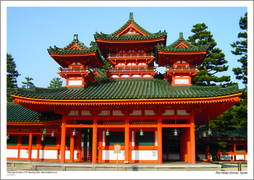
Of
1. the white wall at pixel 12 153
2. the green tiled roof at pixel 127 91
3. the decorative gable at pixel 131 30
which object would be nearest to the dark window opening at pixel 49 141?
the white wall at pixel 12 153

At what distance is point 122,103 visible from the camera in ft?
58.0

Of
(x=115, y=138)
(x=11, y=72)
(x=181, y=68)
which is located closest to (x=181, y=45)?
(x=181, y=68)

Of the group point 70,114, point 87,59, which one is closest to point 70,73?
point 87,59

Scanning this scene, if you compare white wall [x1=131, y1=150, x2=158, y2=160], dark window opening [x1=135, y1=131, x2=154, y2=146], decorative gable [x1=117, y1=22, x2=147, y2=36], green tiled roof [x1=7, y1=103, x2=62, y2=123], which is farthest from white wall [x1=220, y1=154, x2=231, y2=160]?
green tiled roof [x1=7, y1=103, x2=62, y2=123]

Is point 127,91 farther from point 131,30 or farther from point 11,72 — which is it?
point 11,72

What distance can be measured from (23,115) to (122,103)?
12.6 metres

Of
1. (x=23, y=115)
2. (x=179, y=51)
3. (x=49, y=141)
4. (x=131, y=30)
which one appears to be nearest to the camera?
(x=179, y=51)

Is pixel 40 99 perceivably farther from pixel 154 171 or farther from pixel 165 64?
pixel 165 64

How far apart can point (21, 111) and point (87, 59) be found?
399 inches

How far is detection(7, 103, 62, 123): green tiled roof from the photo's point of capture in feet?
74.1

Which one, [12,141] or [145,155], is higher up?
[12,141]

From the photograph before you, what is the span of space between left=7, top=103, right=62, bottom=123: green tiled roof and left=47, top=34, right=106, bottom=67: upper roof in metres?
5.40

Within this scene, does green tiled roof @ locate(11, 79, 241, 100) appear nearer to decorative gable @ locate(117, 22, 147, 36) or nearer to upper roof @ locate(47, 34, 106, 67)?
upper roof @ locate(47, 34, 106, 67)

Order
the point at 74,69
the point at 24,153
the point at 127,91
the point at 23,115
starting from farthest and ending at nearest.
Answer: the point at 23,115 → the point at 24,153 → the point at 74,69 → the point at 127,91
